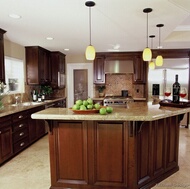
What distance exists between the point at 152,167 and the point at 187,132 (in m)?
3.17

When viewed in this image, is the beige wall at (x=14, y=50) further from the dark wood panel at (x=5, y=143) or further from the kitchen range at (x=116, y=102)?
the kitchen range at (x=116, y=102)

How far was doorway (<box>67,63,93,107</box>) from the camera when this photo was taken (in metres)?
6.49

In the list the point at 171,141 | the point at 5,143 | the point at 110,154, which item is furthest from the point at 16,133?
the point at 171,141

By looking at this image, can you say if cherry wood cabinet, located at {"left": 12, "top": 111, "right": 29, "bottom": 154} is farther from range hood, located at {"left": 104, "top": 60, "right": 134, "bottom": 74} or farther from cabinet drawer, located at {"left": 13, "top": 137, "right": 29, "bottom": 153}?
range hood, located at {"left": 104, "top": 60, "right": 134, "bottom": 74}

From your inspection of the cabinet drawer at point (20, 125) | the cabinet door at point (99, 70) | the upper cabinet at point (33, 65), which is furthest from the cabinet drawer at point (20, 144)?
the cabinet door at point (99, 70)

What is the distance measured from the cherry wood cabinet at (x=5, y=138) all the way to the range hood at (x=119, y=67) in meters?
3.55

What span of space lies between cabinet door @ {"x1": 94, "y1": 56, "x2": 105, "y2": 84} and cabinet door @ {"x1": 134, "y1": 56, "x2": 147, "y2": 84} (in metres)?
1.07

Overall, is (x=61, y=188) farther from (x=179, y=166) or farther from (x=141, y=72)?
(x=141, y=72)

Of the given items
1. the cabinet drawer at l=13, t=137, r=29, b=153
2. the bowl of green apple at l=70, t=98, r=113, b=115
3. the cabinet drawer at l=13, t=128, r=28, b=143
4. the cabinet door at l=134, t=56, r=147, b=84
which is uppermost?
the cabinet door at l=134, t=56, r=147, b=84

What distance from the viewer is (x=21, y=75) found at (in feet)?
16.3

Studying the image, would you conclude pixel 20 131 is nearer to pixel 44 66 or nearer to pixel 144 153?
pixel 44 66

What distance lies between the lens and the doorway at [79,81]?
6.49 m

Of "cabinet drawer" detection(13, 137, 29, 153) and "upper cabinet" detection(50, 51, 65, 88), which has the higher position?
"upper cabinet" detection(50, 51, 65, 88)

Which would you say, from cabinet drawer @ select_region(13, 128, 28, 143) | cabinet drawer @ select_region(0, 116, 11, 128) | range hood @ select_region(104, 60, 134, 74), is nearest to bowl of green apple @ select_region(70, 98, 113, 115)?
cabinet drawer @ select_region(0, 116, 11, 128)
